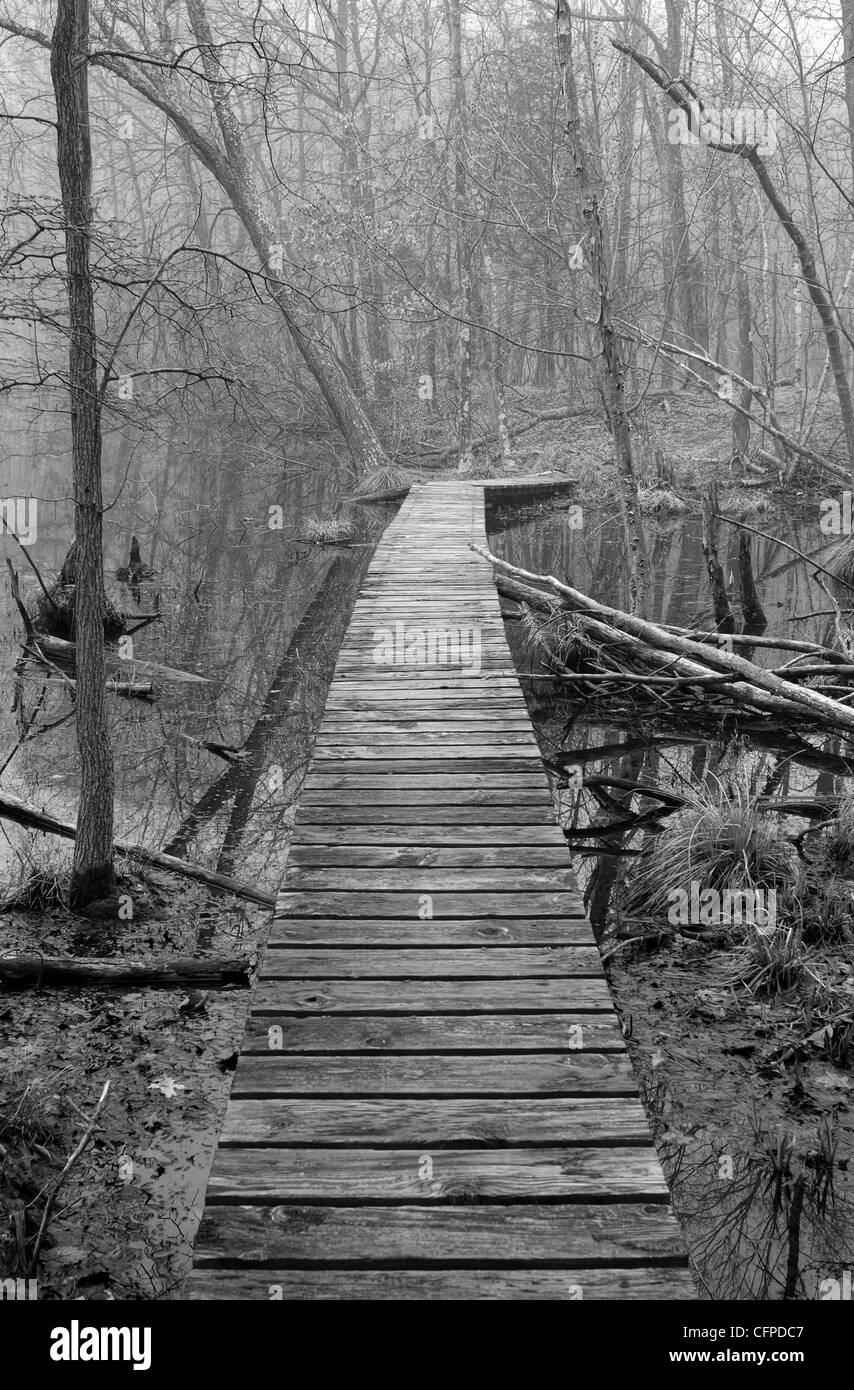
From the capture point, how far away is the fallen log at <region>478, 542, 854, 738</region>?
21.9ft

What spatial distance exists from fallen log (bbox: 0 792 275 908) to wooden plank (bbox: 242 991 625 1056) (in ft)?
7.11

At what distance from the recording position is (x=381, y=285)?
2531 centimetres

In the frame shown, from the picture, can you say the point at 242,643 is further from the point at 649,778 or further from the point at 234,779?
the point at 649,778

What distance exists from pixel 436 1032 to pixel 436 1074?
0.68 feet

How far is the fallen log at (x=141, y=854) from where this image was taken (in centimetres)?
542

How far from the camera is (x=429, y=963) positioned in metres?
3.50

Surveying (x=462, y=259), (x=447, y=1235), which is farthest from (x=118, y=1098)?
(x=462, y=259)

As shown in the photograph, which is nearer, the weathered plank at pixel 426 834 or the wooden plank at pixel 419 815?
the weathered plank at pixel 426 834

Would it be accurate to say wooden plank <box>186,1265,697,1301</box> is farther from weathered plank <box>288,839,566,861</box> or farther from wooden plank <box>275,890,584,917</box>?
weathered plank <box>288,839,566,861</box>

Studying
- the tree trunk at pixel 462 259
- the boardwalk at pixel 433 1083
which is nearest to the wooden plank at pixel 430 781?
the boardwalk at pixel 433 1083

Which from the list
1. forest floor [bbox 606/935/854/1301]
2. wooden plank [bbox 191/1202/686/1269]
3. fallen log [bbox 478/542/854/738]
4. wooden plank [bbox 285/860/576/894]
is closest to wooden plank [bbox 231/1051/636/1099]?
wooden plank [bbox 191/1202/686/1269]

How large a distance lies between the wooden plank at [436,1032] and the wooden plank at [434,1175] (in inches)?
16.5

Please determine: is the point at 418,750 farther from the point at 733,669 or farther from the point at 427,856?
the point at 733,669

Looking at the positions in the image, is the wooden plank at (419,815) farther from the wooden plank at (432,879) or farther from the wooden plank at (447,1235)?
the wooden plank at (447,1235)
